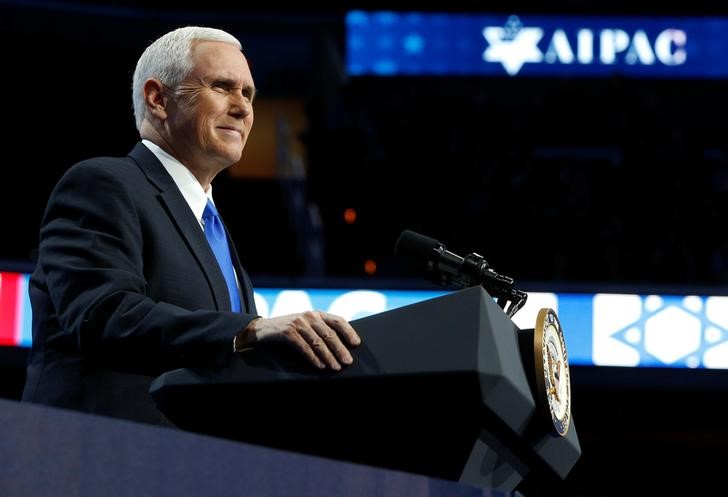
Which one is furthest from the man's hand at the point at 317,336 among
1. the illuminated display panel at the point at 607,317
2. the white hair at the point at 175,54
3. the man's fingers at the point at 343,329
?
the illuminated display panel at the point at 607,317

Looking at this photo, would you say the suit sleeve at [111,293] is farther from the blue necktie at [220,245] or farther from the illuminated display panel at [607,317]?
the illuminated display panel at [607,317]

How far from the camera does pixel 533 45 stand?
880 centimetres

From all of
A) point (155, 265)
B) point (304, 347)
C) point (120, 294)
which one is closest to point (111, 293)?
point (120, 294)

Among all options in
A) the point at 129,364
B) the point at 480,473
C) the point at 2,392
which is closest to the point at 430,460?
the point at 480,473

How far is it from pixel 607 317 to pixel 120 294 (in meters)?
3.89

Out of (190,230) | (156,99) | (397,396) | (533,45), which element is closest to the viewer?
(397,396)

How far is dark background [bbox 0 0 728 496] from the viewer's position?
5711mm

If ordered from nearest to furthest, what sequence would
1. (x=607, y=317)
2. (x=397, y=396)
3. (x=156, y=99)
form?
(x=397, y=396)
(x=156, y=99)
(x=607, y=317)

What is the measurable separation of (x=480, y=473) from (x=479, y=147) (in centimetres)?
608

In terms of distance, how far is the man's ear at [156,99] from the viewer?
163cm

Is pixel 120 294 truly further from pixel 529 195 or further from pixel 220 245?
pixel 529 195

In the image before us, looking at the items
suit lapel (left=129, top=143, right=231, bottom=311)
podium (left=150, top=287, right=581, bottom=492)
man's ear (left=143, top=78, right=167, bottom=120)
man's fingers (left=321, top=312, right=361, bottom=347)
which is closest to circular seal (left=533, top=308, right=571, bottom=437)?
podium (left=150, top=287, right=581, bottom=492)

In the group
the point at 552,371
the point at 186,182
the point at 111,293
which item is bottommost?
the point at 552,371

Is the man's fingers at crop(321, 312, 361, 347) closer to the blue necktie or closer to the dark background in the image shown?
the blue necktie
